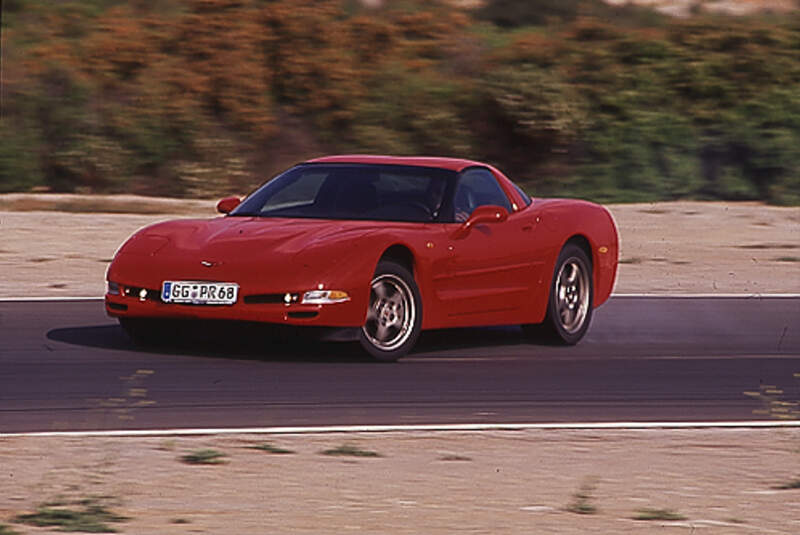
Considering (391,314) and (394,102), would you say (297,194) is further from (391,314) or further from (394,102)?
(391,314)

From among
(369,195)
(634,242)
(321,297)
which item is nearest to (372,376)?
(321,297)

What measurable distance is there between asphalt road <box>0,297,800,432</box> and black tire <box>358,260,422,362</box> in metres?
0.13

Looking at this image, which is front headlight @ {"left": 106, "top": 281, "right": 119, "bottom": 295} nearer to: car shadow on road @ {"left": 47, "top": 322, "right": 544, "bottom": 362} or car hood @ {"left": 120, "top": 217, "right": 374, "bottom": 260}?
car hood @ {"left": 120, "top": 217, "right": 374, "bottom": 260}

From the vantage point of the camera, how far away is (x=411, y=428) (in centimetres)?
908

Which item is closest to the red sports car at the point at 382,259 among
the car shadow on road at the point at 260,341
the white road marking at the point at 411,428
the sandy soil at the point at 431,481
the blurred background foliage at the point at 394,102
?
the car shadow on road at the point at 260,341

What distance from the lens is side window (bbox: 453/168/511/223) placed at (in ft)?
40.3

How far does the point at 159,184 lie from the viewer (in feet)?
82.8

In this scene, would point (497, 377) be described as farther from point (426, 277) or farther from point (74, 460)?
point (74, 460)

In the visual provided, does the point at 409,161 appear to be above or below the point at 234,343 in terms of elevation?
above

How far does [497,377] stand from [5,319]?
4273mm

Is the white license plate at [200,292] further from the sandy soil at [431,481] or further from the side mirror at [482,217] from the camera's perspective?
the sandy soil at [431,481]

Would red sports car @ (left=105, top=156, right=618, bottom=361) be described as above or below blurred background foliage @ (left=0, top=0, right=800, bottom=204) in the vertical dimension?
below

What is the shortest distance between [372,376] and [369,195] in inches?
69.8

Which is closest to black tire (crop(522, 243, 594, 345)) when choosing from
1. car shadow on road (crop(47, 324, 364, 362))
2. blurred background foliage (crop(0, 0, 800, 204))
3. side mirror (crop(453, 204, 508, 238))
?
side mirror (crop(453, 204, 508, 238))
